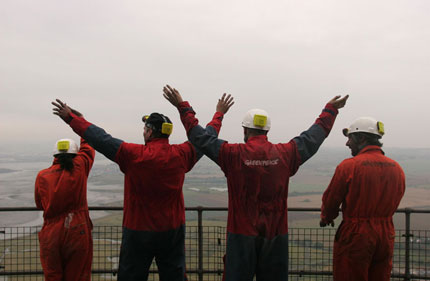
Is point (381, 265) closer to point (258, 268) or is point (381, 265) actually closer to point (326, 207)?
point (326, 207)

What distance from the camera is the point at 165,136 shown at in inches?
133

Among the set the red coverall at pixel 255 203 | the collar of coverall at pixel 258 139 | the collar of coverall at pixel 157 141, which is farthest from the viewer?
the collar of coverall at pixel 157 141

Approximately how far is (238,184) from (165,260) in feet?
3.54

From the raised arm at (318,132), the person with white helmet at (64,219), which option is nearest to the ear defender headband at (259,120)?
the raised arm at (318,132)

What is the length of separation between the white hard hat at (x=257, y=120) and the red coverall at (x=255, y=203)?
17 centimetres

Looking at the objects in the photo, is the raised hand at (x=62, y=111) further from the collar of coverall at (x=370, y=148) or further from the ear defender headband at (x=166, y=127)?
the collar of coverall at (x=370, y=148)

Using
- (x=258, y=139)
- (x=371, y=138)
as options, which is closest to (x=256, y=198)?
(x=258, y=139)

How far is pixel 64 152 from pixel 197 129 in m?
1.61

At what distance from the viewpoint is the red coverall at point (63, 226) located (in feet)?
11.9

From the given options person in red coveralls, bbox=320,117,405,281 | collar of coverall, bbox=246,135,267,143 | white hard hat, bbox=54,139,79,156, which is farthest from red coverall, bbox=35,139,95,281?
person in red coveralls, bbox=320,117,405,281

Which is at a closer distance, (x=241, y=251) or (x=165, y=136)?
(x=241, y=251)

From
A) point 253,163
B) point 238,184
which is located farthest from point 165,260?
point 253,163

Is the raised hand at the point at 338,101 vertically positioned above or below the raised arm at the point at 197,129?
above

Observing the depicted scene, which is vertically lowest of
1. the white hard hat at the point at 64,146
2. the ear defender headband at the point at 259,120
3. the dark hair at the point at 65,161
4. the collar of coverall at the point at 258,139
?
the dark hair at the point at 65,161
